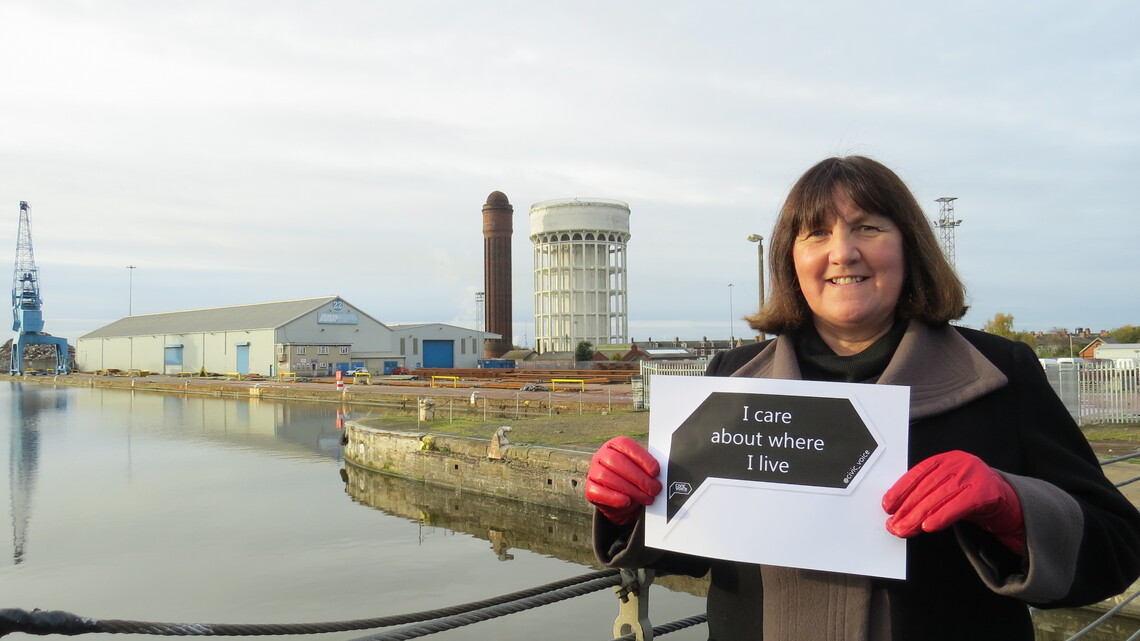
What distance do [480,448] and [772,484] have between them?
15.9 meters

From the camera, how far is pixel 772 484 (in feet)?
5.36

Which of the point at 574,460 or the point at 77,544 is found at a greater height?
the point at 574,460

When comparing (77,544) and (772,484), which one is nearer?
(772,484)

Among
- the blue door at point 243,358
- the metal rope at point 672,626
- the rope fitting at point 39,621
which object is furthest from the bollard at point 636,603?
the blue door at point 243,358

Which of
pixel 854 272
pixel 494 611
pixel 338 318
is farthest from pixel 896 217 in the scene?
pixel 338 318

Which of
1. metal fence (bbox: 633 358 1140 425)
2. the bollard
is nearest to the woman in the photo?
the bollard

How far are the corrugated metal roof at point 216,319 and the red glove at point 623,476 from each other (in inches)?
2240

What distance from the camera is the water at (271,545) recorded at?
10.8 metres

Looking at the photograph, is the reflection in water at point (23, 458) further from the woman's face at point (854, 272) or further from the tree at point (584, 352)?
the tree at point (584, 352)

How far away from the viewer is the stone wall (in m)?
14.8

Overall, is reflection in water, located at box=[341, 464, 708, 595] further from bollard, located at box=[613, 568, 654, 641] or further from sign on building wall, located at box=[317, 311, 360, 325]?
sign on building wall, located at box=[317, 311, 360, 325]

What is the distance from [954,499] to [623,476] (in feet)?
2.15

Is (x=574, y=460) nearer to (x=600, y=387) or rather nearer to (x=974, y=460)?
(x=974, y=460)

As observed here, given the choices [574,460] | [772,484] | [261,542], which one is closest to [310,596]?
[261,542]
